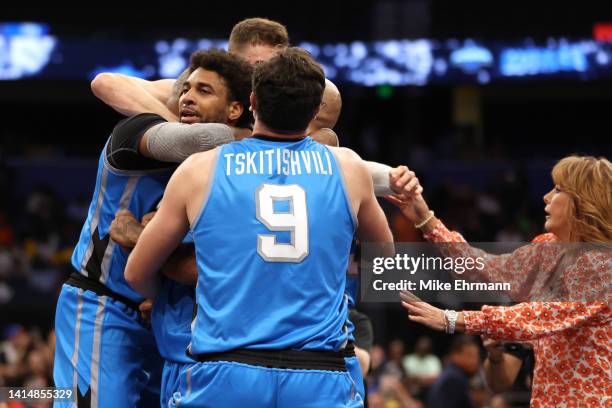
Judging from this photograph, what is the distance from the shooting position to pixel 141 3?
17281 mm

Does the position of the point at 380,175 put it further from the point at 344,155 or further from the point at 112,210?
the point at 112,210

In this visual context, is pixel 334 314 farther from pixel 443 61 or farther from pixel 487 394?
pixel 443 61

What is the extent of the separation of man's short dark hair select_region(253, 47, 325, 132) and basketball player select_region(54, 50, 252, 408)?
2.09 ft

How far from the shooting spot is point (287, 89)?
131 inches

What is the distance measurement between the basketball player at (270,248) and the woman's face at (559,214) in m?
1.20

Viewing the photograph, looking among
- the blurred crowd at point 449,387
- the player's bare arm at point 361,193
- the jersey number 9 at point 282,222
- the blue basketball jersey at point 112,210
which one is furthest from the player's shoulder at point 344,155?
the blurred crowd at point 449,387

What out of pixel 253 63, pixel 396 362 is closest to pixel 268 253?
pixel 253 63


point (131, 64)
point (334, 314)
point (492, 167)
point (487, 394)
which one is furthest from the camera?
point (492, 167)

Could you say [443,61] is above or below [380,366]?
above

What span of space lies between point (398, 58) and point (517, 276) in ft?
34.3

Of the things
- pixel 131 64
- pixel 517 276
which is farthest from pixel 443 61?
pixel 517 276

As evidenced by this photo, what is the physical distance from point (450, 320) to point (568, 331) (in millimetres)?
523

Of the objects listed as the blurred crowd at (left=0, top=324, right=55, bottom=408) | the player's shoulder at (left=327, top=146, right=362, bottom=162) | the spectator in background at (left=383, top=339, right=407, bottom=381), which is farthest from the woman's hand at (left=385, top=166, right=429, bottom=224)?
the spectator in background at (left=383, top=339, right=407, bottom=381)

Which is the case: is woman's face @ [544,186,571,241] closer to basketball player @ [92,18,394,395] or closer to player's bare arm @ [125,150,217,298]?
basketball player @ [92,18,394,395]
